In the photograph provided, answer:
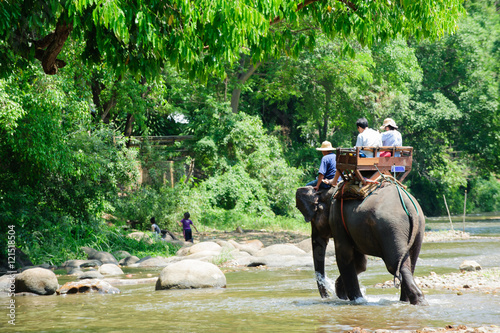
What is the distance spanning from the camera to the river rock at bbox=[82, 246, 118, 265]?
16.2 meters

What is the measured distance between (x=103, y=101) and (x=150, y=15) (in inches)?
663

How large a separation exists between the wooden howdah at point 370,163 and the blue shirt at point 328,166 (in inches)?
27.7

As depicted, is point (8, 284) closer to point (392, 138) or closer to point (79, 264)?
point (79, 264)

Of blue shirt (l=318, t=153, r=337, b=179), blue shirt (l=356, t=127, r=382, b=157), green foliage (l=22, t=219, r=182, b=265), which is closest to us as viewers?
blue shirt (l=356, t=127, r=382, b=157)

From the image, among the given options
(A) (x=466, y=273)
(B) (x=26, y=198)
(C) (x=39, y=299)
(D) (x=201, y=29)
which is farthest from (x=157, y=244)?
(D) (x=201, y=29)

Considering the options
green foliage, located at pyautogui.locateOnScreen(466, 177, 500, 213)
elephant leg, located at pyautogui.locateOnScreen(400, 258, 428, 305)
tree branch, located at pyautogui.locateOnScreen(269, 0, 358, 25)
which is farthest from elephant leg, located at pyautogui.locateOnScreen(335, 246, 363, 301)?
green foliage, located at pyautogui.locateOnScreen(466, 177, 500, 213)

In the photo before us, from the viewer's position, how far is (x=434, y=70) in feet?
135

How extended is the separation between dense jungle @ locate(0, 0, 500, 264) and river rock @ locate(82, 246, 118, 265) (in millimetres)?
388

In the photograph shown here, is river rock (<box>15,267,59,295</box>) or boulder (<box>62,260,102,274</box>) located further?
boulder (<box>62,260,102,274</box>)

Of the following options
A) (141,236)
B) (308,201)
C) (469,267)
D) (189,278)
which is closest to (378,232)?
(308,201)

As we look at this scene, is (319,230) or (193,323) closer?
(193,323)

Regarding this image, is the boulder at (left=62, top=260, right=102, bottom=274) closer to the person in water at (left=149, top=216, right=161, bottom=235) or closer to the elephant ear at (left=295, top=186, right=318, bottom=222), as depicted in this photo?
the person in water at (left=149, top=216, right=161, bottom=235)

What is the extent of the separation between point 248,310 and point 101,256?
9.10 metres

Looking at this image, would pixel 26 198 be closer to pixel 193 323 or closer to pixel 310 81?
pixel 193 323
